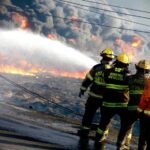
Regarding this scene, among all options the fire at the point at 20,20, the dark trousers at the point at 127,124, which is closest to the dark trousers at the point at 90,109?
the dark trousers at the point at 127,124

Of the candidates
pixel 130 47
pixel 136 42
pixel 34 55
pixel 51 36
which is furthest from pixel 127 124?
pixel 136 42

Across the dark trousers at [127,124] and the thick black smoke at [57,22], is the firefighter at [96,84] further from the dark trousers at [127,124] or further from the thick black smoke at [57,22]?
the thick black smoke at [57,22]

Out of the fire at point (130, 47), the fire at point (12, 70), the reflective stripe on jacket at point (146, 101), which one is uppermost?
the fire at point (130, 47)

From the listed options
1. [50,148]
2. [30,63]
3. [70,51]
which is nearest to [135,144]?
[50,148]

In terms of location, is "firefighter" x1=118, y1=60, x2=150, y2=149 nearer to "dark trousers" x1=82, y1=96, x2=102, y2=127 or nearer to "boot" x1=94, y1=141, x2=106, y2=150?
"boot" x1=94, y1=141, x2=106, y2=150

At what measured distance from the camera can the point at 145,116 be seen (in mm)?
7914

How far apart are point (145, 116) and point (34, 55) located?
187 feet

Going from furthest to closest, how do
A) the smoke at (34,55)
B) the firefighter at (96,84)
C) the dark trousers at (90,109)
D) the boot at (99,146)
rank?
1. the smoke at (34,55)
2. the dark trousers at (90,109)
3. the firefighter at (96,84)
4. the boot at (99,146)

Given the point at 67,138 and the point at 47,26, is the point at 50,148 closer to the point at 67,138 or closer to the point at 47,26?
the point at 67,138

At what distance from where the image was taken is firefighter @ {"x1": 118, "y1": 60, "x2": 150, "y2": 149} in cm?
825

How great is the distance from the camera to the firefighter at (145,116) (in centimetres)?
786

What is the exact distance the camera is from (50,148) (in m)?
7.76

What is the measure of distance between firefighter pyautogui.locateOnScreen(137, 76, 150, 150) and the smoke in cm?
4558

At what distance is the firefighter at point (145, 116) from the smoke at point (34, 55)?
45580mm
